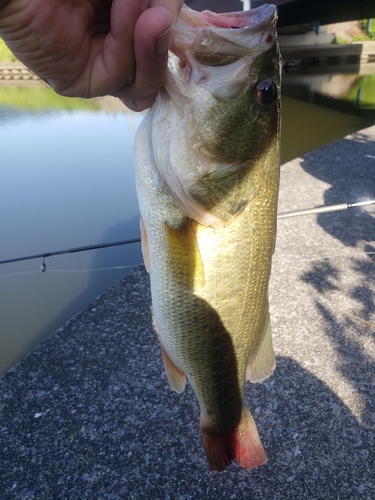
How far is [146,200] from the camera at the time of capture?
56.9 inches

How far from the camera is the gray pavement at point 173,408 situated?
89.9 inches

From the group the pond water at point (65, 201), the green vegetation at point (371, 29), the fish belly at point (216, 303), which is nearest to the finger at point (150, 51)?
the fish belly at point (216, 303)

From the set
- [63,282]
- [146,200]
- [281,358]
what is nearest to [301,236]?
[281,358]

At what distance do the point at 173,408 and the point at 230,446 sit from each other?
1.03 metres

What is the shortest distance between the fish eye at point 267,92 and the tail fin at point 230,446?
1305mm

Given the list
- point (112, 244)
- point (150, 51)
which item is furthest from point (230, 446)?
point (112, 244)

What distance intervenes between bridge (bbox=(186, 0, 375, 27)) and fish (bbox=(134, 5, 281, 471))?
7631 mm

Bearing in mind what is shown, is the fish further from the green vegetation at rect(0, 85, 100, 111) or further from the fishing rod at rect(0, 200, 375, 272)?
the green vegetation at rect(0, 85, 100, 111)

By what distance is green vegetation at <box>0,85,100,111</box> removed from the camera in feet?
49.7

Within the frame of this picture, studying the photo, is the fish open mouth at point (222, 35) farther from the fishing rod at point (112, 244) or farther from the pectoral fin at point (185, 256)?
the fishing rod at point (112, 244)

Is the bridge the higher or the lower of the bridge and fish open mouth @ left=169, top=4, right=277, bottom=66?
the higher

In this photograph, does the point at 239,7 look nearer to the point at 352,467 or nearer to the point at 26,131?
the point at 26,131

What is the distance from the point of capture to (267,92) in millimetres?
1286

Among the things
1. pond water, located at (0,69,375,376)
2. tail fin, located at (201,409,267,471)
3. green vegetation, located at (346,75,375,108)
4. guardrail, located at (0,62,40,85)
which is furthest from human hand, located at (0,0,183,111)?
guardrail, located at (0,62,40,85)
